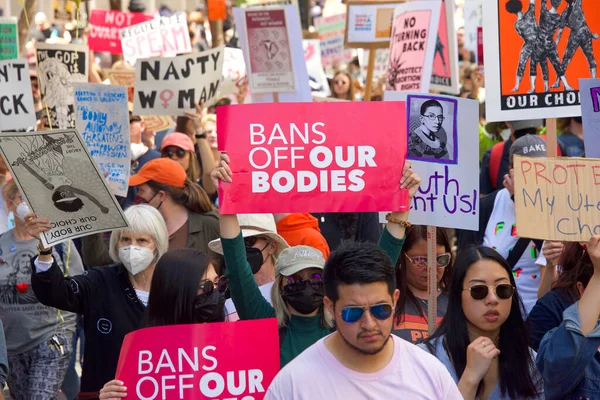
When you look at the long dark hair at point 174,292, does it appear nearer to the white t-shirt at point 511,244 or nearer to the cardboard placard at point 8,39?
the white t-shirt at point 511,244

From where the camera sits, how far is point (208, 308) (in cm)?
470

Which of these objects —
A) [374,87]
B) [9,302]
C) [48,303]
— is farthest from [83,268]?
[374,87]

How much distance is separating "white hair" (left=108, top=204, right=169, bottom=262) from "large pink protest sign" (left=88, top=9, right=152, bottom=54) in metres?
8.83

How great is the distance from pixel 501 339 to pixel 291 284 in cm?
100

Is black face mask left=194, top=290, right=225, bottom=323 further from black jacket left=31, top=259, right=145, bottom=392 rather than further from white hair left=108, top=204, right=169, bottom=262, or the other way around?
white hair left=108, top=204, right=169, bottom=262

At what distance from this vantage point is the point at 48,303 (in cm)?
561

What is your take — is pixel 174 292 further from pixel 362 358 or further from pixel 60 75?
pixel 60 75

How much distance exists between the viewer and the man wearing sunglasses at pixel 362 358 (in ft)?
11.4

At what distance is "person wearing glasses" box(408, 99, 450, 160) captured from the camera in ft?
17.9

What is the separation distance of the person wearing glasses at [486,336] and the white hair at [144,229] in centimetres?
197

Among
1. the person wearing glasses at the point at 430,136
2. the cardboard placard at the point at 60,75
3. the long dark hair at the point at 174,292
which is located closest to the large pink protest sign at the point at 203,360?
the long dark hair at the point at 174,292

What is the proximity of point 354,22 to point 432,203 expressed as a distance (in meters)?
6.23

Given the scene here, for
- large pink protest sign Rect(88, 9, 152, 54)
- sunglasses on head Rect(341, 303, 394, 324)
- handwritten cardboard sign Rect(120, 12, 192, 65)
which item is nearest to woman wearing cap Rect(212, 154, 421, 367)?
sunglasses on head Rect(341, 303, 394, 324)

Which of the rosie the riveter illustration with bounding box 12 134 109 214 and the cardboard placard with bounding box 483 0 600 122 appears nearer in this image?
the rosie the riveter illustration with bounding box 12 134 109 214
